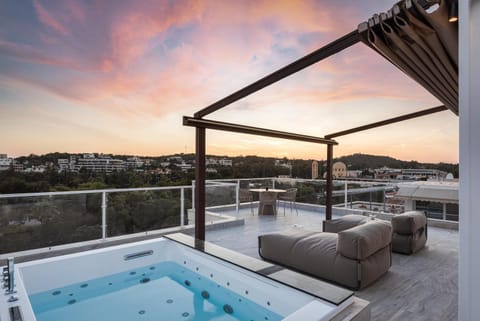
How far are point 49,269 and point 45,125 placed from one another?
3.54 meters

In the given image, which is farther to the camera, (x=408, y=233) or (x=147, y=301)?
(x=408, y=233)

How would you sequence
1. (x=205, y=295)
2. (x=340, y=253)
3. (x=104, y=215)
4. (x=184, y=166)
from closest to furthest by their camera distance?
(x=340, y=253), (x=205, y=295), (x=104, y=215), (x=184, y=166)

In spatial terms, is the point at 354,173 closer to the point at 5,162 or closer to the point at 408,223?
the point at 408,223

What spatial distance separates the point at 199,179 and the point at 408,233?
3.24 meters

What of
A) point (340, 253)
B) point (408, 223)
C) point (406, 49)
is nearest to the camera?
point (406, 49)

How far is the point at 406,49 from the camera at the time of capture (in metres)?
2.25

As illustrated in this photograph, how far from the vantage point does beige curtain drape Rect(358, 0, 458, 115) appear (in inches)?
70.6

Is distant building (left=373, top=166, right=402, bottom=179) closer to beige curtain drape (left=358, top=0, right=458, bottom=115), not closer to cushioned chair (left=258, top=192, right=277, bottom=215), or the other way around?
cushioned chair (left=258, top=192, right=277, bottom=215)

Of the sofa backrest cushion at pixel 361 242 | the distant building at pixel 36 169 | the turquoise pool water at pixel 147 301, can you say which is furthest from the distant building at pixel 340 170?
the distant building at pixel 36 169

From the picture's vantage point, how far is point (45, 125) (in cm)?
558

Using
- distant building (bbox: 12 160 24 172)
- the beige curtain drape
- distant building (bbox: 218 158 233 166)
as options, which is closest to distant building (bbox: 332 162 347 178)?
distant building (bbox: 218 158 233 166)

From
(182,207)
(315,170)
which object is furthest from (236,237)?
(315,170)

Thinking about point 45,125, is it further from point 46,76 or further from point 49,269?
point 49,269

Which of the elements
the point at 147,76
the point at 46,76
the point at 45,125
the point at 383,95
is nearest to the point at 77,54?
the point at 46,76
